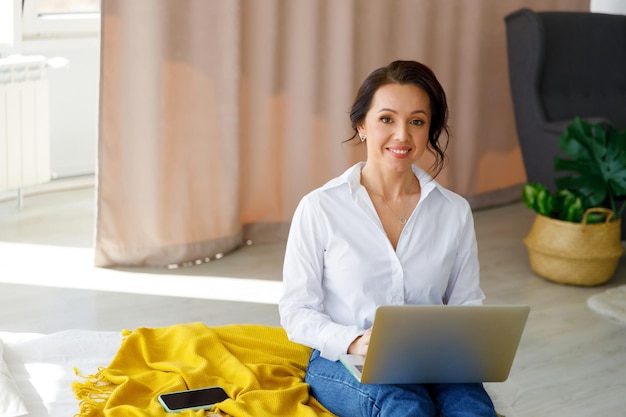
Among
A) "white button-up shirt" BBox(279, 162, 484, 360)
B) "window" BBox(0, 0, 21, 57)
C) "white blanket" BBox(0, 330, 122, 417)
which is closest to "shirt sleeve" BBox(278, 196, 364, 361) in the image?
"white button-up shirt" BBox(279, 162, 484, 360)

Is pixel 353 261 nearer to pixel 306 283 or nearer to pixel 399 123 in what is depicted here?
pixel 306 283

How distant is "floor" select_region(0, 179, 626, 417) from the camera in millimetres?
2842

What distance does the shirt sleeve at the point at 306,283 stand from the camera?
1.98m

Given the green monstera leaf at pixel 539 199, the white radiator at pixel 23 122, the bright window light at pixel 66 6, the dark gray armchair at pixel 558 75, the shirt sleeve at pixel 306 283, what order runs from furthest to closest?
the bright window light at pixel 66 6 → the white radiator at pixel 23 122 → the dark gray armchair at pixel 558 75 → the green monstera leaf at pixel 539 199 → the shirt sleeve at pixel 306 283

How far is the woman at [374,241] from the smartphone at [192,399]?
200 mm

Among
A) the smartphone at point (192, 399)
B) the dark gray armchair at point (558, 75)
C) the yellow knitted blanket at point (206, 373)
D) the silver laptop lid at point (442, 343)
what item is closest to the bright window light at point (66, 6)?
the dark gray armchair at point (558, 75)

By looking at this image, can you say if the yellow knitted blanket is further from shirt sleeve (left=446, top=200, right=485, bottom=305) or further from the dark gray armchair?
the dark gray armchair

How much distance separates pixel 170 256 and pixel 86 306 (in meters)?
0.50

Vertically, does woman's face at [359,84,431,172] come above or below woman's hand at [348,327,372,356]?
above

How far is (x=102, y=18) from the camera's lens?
11.0 feet

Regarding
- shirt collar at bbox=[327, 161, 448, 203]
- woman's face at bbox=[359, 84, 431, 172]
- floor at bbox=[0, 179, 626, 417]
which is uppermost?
woman's face at bbox=[359, 84, 431, 172]

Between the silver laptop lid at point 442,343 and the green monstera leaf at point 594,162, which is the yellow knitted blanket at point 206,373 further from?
the green monstera leaf at point 594,162

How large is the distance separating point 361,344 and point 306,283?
20 centimetres

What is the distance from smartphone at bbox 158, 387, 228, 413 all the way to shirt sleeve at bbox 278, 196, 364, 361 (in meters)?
0.20
